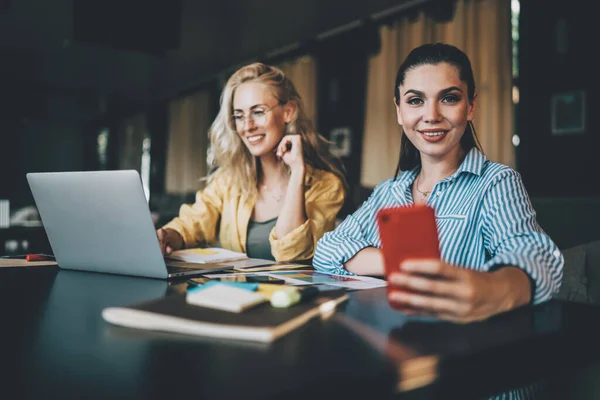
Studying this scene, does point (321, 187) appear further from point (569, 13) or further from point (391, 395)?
point (569, 13)

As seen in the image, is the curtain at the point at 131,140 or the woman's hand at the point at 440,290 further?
the curtain at the point at 131,140

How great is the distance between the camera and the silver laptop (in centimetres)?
106

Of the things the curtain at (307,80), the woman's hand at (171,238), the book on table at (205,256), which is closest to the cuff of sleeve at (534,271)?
the book on table at (205,256)

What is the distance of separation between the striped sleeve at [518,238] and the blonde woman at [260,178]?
2.61 ft

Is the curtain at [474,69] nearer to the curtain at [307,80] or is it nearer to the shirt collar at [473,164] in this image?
the curtain at [307,80]

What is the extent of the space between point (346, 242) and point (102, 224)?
1.84 feet

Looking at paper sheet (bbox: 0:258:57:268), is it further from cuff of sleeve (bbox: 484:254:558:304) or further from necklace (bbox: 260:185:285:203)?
cuff of sleeve (bbox: 484:254:558:304)

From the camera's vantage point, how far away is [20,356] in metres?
0.58

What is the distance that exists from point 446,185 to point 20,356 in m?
0.98

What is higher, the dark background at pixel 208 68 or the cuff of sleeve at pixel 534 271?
the dark background at pixel 208 68

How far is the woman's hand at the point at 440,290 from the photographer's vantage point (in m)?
0.65

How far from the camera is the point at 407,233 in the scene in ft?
2.08

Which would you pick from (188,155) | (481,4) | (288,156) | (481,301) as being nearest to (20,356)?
(481,301)

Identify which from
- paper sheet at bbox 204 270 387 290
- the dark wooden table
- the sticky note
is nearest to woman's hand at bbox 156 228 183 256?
paper sheet at bbox 204 270 387 290
